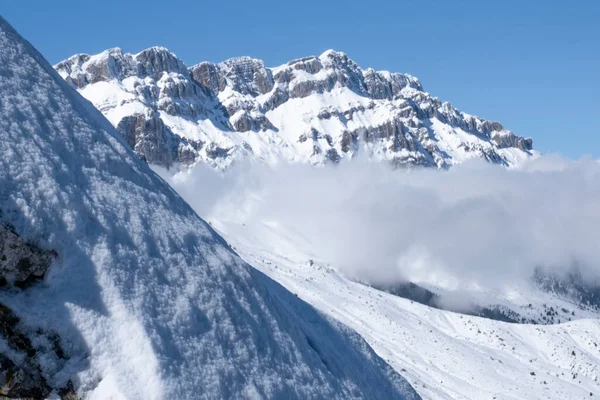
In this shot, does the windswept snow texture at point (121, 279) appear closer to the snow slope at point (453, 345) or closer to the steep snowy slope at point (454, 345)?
the snow slope at point (453, 345)

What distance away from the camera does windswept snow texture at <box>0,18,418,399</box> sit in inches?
398

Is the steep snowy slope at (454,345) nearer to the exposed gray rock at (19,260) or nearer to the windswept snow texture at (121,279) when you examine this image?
the windswept snow texture at (121,279)

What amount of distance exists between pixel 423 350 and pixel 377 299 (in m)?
18.5

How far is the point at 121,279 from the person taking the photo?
11109mm

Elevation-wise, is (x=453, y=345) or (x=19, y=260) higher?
(x=453, y=345)

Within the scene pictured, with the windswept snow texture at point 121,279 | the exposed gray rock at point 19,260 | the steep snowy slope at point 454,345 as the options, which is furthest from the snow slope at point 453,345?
the exposed gray rock at point 19,260

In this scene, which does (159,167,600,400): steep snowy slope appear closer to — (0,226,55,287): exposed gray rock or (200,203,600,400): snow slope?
(200,203,600,400): snow slope

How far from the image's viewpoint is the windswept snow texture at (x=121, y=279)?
10.1 m

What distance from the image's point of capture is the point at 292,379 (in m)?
13.1

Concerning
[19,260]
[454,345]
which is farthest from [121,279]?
[454,345]

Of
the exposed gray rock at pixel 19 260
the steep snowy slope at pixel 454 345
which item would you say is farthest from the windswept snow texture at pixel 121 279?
the steep snowy slope at pixel 454 345

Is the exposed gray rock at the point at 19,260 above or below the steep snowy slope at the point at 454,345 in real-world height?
below

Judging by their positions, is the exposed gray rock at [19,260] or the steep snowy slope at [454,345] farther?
the steep snowy slope at [454,345]

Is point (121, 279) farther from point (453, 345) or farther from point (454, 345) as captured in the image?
point (454, 345)
